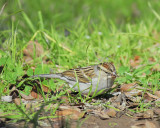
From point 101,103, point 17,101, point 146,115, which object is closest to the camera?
point 146,115

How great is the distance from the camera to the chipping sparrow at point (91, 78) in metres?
3.79

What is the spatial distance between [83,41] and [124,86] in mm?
1553

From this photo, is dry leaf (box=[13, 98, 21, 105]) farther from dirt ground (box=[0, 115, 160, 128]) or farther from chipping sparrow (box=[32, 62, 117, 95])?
dirt ground (box=[0, 115, 160, 128])

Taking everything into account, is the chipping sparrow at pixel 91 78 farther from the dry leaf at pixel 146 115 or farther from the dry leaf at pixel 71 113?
the dry leaf at pixel 146 115

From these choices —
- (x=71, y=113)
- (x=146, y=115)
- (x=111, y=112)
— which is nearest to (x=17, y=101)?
(x=71, y=113)

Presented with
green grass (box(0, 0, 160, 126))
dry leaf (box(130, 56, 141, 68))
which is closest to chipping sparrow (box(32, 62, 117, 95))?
green grass (box(0, 0, 160, 126))

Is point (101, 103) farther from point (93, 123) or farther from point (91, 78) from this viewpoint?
point (93, 123)

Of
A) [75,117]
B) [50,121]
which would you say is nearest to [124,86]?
[75,117]

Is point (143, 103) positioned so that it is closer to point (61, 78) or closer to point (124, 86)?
point (124, 86)

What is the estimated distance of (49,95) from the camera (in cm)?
391

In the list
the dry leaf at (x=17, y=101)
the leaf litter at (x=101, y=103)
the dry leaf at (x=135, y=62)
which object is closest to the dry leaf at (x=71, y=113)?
the leaf litter at (x=101, y=103)

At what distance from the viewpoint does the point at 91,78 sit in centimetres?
396

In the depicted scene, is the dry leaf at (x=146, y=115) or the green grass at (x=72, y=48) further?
the green grass at (x=72, y=48)

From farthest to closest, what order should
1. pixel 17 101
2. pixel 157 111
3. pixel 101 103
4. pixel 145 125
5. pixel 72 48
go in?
pixel 72 48 → pixel 101 103 → pixel 17 101 → pixel 157 111 → pixel 145 125
